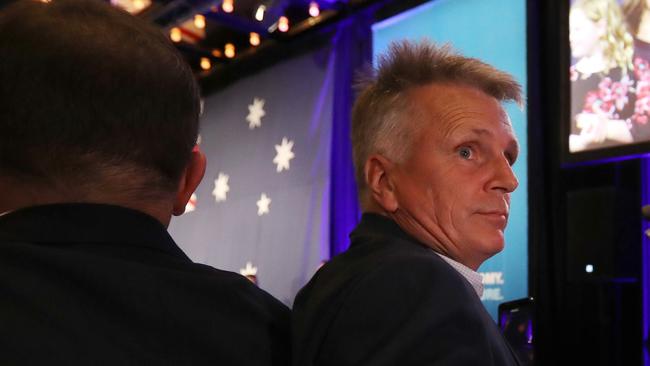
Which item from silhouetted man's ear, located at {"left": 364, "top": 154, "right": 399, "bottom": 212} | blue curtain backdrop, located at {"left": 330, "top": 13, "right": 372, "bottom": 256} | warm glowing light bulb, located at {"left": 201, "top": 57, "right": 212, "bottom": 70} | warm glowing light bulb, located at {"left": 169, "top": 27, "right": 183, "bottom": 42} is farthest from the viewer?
warm glowing light bulb, located at {"left": 201, "top": 57, "right": 212, "bottom": 70}

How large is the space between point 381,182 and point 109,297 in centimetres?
67

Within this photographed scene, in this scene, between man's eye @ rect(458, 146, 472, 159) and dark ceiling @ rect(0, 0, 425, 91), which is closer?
man's eye @ rect(458, 146, 472, 159)

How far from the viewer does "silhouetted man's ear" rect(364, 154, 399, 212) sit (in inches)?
50.5

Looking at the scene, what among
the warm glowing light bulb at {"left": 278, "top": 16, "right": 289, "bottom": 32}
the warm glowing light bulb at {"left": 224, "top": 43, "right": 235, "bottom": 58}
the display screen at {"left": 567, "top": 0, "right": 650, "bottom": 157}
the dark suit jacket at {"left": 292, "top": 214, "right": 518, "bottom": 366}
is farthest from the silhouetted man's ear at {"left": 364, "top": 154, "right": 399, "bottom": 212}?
the warm glowing light bulb at {"left": 224, "top": 43, "right": 235, "bottom": 58}

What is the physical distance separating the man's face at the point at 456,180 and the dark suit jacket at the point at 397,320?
280 millimetres

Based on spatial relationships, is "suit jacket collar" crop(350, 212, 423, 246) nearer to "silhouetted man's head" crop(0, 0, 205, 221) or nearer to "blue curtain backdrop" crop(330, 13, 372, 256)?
"silhouetted man's head" crop(0, 0, 205, 221)

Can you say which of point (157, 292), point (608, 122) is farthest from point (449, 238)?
point (608, 122)

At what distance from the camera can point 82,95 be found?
704mm

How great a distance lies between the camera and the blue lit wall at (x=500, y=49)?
3.56 metres

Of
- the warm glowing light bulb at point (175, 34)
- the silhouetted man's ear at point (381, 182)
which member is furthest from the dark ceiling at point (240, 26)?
the silhouetted man's ear at point (381, 182)

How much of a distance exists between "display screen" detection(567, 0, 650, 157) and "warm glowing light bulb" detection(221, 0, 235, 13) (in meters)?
2.39

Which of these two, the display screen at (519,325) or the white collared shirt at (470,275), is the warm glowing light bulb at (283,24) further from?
the white collared shirt at (470,275)

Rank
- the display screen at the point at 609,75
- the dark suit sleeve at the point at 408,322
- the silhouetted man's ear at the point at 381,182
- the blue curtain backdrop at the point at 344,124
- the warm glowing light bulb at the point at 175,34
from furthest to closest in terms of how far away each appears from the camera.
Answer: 1. the warm glowing light bulb at the point at 175,34
2. the blue curtain backdrop at the point at 344,124
3. the display screen at the point at 609,75
4. the silhouetted man's ear at the point at 381,182
5. the dark suit sleeve at the point at 408,322

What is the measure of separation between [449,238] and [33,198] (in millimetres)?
728
